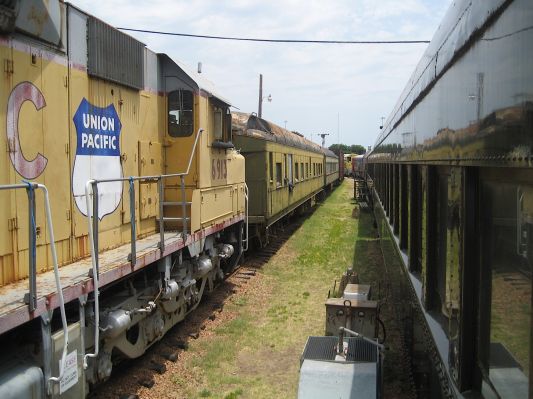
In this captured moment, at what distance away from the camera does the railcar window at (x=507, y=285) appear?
176cm

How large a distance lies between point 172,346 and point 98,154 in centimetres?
298

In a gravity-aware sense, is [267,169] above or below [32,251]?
above

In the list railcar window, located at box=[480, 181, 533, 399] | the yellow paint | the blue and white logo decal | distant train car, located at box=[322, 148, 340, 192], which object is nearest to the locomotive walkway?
the yellow paint

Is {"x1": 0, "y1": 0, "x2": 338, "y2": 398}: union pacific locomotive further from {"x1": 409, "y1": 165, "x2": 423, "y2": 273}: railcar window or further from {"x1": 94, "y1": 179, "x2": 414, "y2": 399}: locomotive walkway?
{"x1": 409, "y1": 165, "x2": 423, "y2": 273}: railcar window

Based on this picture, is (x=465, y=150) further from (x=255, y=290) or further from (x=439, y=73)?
(x=255, y=290)

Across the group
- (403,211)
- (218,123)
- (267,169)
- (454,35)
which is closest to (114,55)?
(218,123)

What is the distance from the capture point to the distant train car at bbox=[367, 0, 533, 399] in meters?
1.69

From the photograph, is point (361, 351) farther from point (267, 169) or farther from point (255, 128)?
point (255, 128)

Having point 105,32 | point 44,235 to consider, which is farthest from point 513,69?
point 105,32

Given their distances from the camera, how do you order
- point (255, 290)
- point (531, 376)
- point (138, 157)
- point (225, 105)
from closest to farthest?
point (531, 376), point (138, 157), point (225, 105), point (255, 290)

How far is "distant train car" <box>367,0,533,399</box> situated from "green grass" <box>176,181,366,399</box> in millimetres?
3173

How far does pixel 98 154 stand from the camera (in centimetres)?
583

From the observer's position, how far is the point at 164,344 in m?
7.26

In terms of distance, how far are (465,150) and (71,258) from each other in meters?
4.25
